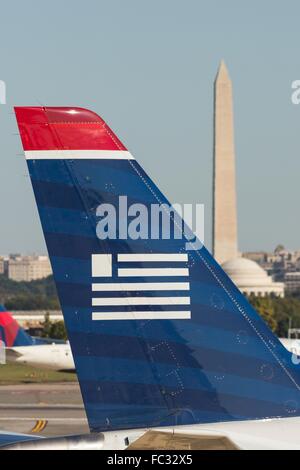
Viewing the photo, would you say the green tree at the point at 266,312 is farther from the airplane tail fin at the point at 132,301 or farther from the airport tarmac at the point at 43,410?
the airplane tail fin at the point at 132,301

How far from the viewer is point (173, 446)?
11.6m

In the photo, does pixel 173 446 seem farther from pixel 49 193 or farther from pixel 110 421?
pixel 49 193

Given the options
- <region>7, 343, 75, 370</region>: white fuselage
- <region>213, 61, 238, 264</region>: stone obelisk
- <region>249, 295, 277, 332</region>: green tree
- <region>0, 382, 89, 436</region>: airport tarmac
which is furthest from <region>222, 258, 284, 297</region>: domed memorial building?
<region>0, 382, 89, 436</region>: airport tarmac

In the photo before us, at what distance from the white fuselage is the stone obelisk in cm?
6651

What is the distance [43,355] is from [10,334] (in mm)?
2244

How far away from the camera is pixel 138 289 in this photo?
42.0 feet

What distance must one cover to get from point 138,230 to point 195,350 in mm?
1418

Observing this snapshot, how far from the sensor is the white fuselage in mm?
67812

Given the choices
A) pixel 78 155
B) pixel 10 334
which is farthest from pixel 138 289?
pixel 10 334

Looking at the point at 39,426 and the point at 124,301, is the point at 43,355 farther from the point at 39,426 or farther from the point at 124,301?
the point at 124,301

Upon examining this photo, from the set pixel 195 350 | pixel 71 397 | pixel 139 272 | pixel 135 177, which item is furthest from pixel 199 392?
pixel 71 397

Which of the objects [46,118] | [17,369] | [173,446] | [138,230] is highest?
[46,118]

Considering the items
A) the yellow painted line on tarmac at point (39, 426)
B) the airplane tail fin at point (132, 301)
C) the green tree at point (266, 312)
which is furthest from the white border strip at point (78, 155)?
the green tree at point (266, 312)

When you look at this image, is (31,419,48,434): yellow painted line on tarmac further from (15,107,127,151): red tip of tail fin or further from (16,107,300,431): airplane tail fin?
(15,107,127,151): red tip of tail fin
